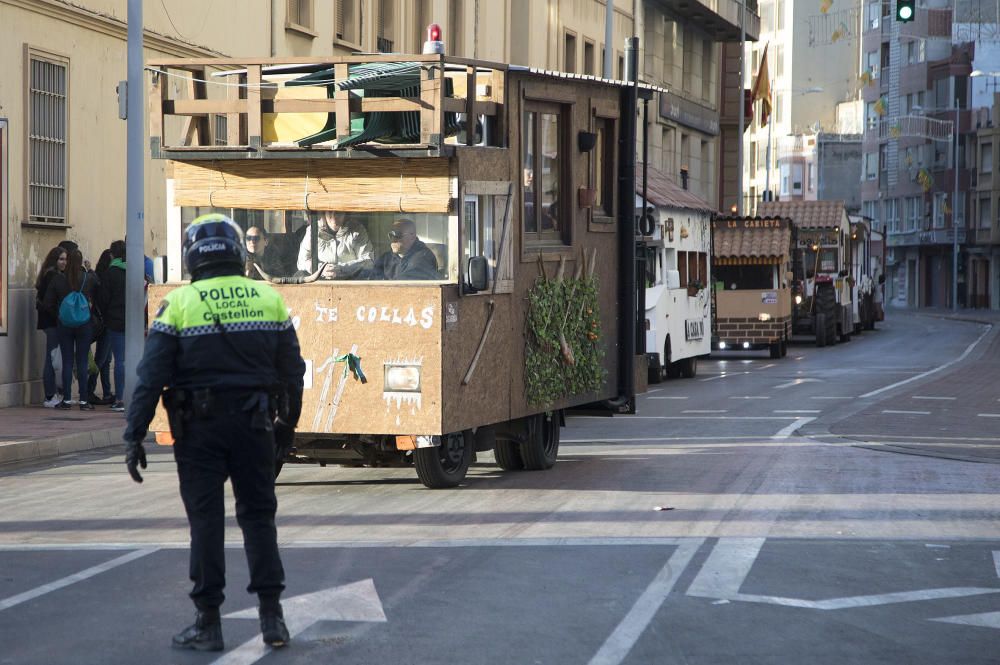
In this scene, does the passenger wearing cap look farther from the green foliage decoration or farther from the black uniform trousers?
the black uniform trousers

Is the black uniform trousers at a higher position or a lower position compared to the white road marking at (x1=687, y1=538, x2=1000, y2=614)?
higher

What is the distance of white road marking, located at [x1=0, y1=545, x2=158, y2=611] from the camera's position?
7.91 metres

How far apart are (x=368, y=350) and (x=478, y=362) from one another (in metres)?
0.85

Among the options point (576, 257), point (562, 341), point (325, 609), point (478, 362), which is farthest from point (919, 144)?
point (325, 609)

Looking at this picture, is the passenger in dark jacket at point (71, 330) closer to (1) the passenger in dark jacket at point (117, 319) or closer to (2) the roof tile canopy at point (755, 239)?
(1) the passenger in dark jacket at point (117, 319)

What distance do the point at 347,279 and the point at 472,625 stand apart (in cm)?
487

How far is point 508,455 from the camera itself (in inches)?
539

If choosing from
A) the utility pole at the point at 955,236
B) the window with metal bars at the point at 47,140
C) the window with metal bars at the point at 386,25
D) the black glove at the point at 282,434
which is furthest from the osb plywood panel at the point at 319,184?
the utility pole at the point at 955,236

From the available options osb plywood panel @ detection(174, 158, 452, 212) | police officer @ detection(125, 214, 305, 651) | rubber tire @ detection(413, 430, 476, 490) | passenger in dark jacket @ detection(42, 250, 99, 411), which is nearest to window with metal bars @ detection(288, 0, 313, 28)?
passenger in dark jacket @ detection(42, 250, 99, 411)

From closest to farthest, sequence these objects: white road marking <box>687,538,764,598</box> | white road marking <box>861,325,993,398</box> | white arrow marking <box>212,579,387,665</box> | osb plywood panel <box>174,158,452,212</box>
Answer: white arrow marking <box>212,579,387,665</box> → white road marking <box>687,538,764,598</box> → osb plywood panel <box>174,158,452,212</box> → white road marking <box>861,325,993,398</box>

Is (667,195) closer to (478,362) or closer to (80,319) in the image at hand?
(80,319)

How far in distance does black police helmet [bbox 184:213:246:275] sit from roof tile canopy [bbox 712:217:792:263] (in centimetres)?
3019

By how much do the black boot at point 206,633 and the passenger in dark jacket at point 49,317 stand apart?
12.5m

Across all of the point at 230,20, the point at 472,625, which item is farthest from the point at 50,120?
the point at 472,625
